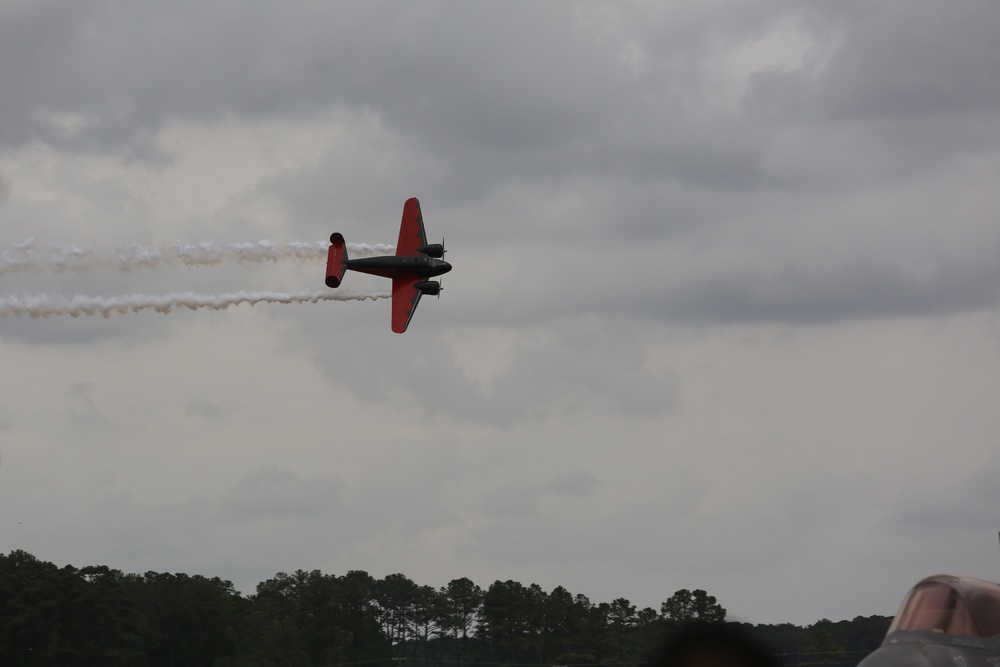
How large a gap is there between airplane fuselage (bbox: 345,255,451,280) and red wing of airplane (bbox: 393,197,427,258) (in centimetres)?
→ 102

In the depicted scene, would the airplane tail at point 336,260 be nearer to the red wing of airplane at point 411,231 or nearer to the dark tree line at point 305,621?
the red wing of airplane at point 411,231

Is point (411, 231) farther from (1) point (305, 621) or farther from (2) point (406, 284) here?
(1) point (305, 621)

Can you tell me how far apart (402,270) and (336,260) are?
3.45m

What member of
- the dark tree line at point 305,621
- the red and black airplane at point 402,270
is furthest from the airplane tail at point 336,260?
the dark tree line at point 305,621

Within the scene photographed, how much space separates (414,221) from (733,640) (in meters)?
34.3

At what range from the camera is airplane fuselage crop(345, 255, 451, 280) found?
220 ft

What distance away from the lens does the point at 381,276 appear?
68.4 m

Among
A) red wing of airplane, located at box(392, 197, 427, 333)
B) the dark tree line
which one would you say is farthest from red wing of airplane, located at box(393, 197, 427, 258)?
the dark tree line

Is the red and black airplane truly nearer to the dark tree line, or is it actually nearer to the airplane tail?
the airplane tail

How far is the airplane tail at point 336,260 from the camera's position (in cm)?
6769

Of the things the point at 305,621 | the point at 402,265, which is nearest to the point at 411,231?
the point at 402,265

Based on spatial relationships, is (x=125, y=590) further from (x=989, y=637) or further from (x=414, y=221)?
(x=989, y=637)

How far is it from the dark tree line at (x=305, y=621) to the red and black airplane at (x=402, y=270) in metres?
60.4

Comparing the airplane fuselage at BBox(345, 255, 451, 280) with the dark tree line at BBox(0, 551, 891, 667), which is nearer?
the airplane fuselage at BBox(345, 255, 451, 280)
